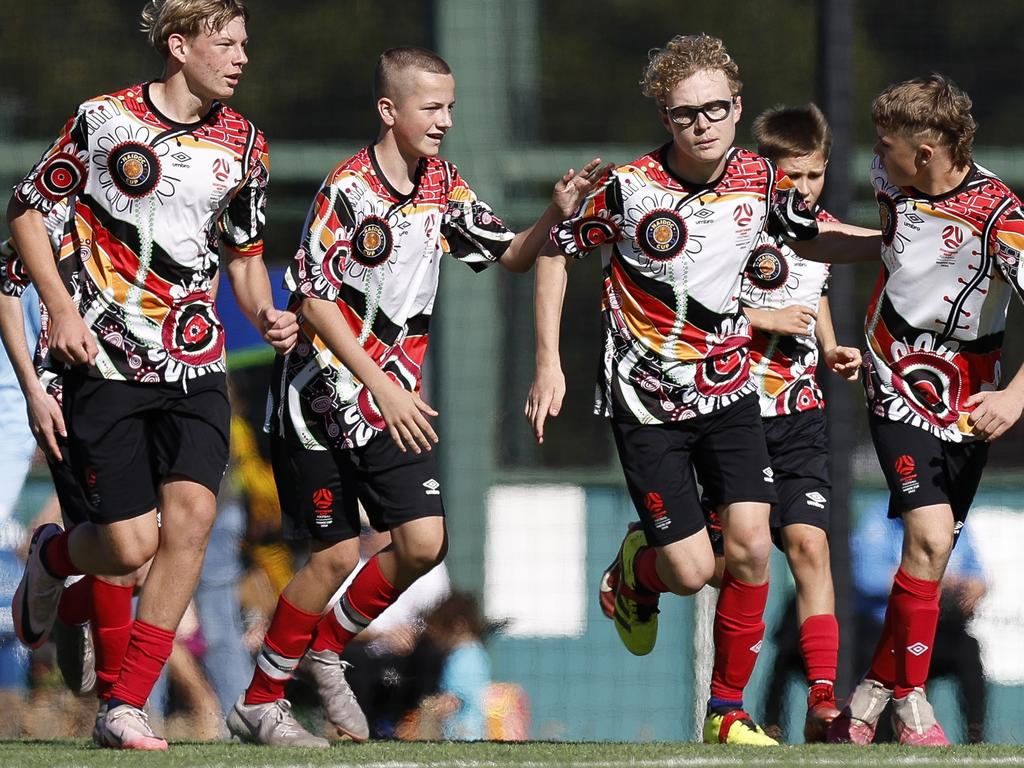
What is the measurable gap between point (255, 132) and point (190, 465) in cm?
95

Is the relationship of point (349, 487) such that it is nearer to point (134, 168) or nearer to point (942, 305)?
point (134, 168)

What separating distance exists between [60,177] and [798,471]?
2.41 meters

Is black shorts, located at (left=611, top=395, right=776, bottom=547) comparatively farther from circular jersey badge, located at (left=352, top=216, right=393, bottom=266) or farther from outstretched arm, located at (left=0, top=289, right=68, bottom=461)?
outstretched arm, located at (left=0, top=289, right=68, bottom=461)

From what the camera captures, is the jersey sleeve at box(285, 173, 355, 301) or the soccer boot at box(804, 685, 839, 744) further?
the soccer boot at box(804, 685, 839, 744)

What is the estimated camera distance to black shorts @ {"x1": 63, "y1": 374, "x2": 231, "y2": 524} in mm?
4641

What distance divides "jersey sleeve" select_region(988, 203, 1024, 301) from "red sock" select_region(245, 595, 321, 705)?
7.12 ft

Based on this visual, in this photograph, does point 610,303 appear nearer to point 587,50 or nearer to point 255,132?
point 255,132

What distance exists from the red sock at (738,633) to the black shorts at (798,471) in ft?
1.73

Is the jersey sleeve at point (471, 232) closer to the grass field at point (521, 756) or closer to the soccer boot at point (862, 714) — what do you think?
the grass field at point (521, 756)

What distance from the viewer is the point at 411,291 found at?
4938 millimetres

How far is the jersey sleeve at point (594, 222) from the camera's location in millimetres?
4797

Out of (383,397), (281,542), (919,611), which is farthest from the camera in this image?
(281,542)

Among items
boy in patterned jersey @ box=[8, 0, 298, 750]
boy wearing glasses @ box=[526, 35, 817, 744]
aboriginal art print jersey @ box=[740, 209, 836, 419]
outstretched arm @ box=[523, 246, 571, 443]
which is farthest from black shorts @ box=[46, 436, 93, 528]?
aboriginal art print jersey @ box=[740, 209, 836, 419]

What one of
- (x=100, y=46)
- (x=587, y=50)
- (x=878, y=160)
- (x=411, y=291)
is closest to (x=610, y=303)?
(x=411, y=291)
